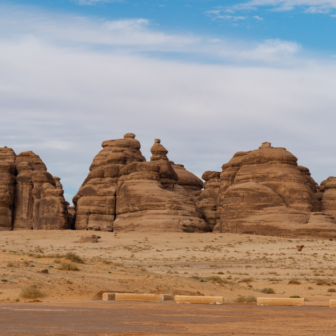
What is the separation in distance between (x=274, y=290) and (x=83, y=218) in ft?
156

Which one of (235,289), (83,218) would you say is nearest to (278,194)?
(83,218)

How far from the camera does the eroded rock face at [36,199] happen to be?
69.3 metres

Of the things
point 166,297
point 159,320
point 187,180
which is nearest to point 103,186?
point 187,180

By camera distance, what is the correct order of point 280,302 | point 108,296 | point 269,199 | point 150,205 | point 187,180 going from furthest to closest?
point 187,180 → point 150,205 → point 269,199 → point 108,296 → point 280,302

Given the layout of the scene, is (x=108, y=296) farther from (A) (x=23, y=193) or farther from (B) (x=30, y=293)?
(A) (x=23, y=193)

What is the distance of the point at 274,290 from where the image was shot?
25156 mm

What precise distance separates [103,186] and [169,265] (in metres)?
36.4

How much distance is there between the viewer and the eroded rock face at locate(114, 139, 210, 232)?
61.8m

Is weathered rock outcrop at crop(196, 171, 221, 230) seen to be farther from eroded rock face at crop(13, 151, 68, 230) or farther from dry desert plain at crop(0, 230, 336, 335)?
eroded rock face at crop(13, 151, 68, 230)

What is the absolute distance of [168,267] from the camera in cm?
3494

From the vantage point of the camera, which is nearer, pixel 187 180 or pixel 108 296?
pixel 108 296

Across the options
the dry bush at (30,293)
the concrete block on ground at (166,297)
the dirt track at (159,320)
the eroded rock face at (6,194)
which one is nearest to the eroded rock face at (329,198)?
the eroded rock face at (6,194)

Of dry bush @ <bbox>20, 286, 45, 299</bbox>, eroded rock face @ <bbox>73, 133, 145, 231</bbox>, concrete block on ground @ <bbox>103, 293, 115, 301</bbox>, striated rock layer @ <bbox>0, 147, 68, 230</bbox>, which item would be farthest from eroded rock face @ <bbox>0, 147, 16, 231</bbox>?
concrete block on ground @ <bbox>103, 293, 115, 301</bbox>

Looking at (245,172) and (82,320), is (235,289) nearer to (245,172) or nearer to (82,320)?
(82,320)
